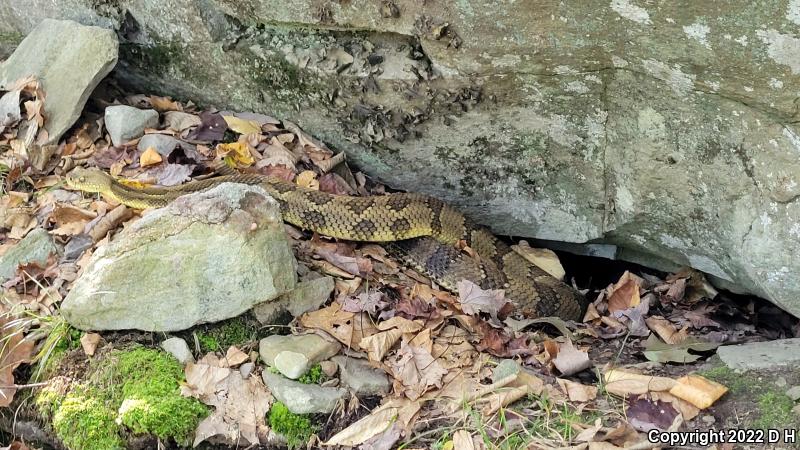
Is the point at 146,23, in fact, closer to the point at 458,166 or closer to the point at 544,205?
the point at 458,166

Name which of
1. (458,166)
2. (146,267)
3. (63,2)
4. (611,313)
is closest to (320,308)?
(146,267)

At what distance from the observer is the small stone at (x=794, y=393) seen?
3.80 m

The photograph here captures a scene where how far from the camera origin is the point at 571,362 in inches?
171

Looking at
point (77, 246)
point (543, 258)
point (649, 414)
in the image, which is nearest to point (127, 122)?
point (77, 246)

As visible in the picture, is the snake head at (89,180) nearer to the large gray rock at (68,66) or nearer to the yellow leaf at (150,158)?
the yellow leaf at (150,158)

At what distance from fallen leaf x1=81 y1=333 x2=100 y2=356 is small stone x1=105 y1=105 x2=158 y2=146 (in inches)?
83.6

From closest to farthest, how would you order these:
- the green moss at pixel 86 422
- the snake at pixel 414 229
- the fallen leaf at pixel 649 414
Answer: the fallen leaf at pixel 649 414
the green moss at pixel 86 422
the snake at pixel 414 229

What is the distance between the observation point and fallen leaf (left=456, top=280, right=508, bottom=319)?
4895 mm

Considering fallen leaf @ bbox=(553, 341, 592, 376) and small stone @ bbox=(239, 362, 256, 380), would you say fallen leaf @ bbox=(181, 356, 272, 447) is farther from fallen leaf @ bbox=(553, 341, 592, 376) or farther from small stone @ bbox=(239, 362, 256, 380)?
fallen leaf @ bbox=(553, 341, 592, 376)

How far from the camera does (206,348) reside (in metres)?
4.40

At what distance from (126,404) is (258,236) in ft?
3.62

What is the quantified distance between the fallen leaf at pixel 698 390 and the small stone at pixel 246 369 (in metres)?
2.17

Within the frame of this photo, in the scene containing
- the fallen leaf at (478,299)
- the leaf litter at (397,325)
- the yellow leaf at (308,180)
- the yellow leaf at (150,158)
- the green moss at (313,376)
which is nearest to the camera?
the leaf litter at (397,325)
